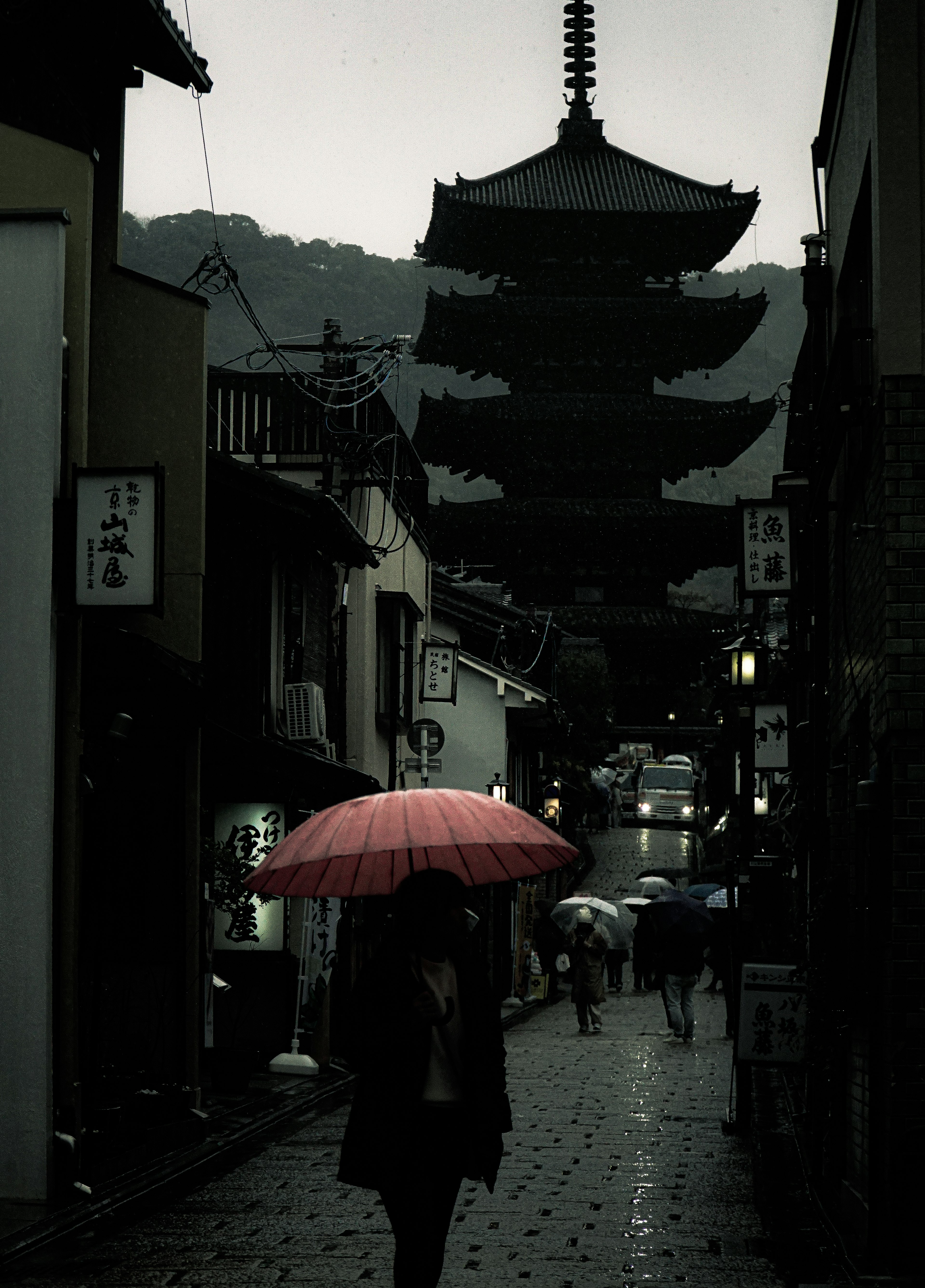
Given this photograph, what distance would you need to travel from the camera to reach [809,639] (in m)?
Answer: 14.5

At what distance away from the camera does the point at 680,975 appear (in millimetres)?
19141

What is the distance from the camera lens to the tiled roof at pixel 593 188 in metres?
48.7

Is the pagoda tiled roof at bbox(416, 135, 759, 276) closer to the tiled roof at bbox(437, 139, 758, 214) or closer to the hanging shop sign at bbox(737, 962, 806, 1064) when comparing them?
the tiled roof at bbox(437, 139, 758, 214)

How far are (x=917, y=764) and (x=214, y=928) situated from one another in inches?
388

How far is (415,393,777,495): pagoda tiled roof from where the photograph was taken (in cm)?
4909

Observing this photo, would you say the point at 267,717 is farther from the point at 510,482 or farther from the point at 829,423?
the point at 510,482

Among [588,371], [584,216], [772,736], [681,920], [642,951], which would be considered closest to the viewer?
[681,920]

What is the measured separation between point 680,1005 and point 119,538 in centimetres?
1231

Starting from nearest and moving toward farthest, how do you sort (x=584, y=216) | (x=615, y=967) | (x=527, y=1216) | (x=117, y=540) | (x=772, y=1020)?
(x=527, y=1216), (x=117, y=540), (x=772, y=1020), (x=615, y=967), (x=584, y=216)

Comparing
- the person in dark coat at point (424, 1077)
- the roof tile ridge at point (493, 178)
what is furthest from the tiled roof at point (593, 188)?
the person in dark coat at point (424, 1077)

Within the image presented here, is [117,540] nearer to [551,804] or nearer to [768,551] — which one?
[768,551]

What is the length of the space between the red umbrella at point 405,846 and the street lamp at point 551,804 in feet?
100

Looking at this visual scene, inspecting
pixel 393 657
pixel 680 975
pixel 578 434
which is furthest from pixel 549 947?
pixel 578 434

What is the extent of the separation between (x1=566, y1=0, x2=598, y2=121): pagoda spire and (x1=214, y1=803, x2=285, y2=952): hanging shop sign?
41426mm
